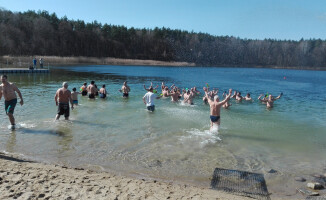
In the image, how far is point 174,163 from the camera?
723 cm

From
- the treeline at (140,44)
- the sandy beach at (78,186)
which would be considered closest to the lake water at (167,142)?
the sandy beach at (78,186)

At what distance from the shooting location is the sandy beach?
4.74 m

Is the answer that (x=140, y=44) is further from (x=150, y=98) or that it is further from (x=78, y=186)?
(x=78, y=186)

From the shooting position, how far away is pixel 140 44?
4257 inches

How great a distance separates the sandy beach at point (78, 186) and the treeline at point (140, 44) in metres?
77.5

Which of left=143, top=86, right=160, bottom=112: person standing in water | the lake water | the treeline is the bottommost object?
the lake water

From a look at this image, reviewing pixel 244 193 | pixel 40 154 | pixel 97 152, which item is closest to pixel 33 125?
pixel 40 154

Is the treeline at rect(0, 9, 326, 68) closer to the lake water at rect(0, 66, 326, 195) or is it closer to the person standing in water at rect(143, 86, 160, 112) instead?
the person standing in water at rect(143, 86, 160, 112)

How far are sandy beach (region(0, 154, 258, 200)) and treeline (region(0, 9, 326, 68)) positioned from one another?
7754 cm

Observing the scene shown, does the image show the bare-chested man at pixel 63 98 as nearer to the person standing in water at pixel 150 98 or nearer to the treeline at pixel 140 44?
the person standing in water at pixel 150 98

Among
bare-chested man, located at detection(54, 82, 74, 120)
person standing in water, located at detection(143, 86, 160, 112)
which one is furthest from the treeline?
bare-chested man, located at detection(54, 82, 74, 120)

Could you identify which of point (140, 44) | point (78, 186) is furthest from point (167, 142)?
point (140, 44)

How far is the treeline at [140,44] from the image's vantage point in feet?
274

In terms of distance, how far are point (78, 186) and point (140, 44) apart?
10617cm
